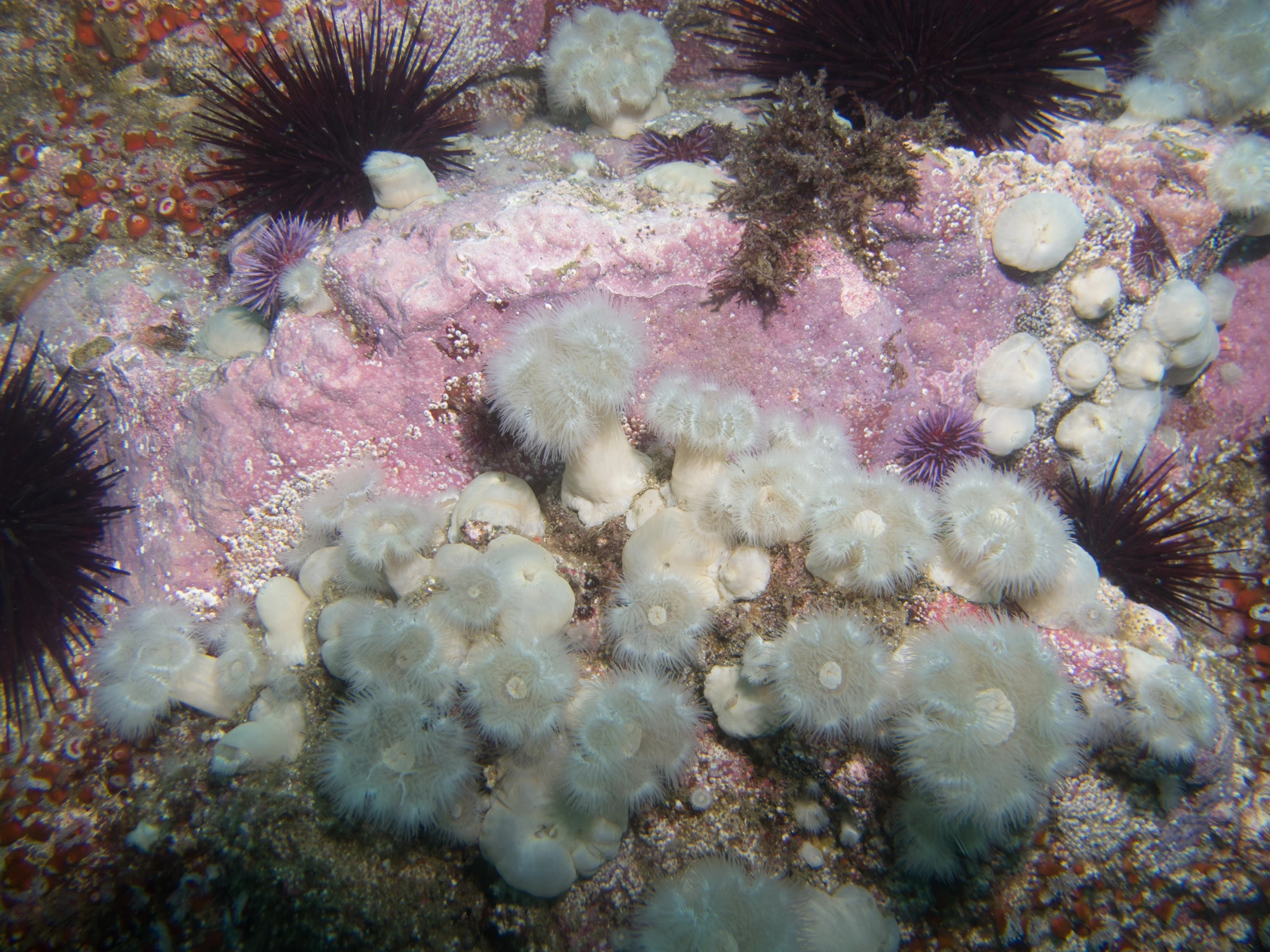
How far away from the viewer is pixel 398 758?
261 cm

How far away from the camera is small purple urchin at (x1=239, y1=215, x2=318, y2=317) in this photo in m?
Result: 3.33

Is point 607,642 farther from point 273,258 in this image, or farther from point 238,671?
point 273,258

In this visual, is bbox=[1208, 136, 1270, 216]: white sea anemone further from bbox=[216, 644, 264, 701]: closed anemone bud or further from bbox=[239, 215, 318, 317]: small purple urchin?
bbox=[216, 644, 264, 701]: closed anemone bud

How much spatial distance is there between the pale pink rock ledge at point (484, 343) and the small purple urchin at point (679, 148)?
0.53m

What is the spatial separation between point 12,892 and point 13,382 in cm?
271

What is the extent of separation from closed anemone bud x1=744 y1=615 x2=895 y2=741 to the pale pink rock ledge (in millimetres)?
1401

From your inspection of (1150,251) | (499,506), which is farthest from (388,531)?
(1150,251)

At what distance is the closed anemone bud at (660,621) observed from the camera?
2.69 m

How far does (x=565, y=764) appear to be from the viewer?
8.60 ft

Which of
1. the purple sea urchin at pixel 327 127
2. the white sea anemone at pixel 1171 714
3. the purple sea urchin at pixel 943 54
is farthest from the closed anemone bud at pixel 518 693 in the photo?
the purple sea urchin at pixel 943 54

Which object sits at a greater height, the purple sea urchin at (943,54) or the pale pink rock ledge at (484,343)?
the purple sea urchin at (943,54)

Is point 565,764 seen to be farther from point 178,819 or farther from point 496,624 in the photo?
point 178,819

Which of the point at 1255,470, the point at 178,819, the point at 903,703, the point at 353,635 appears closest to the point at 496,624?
the point at 353,635

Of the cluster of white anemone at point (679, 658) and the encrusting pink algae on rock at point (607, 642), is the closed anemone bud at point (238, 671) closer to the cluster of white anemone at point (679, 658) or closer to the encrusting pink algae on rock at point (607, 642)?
the encrusting pink algae on rock at point (607, 642)
